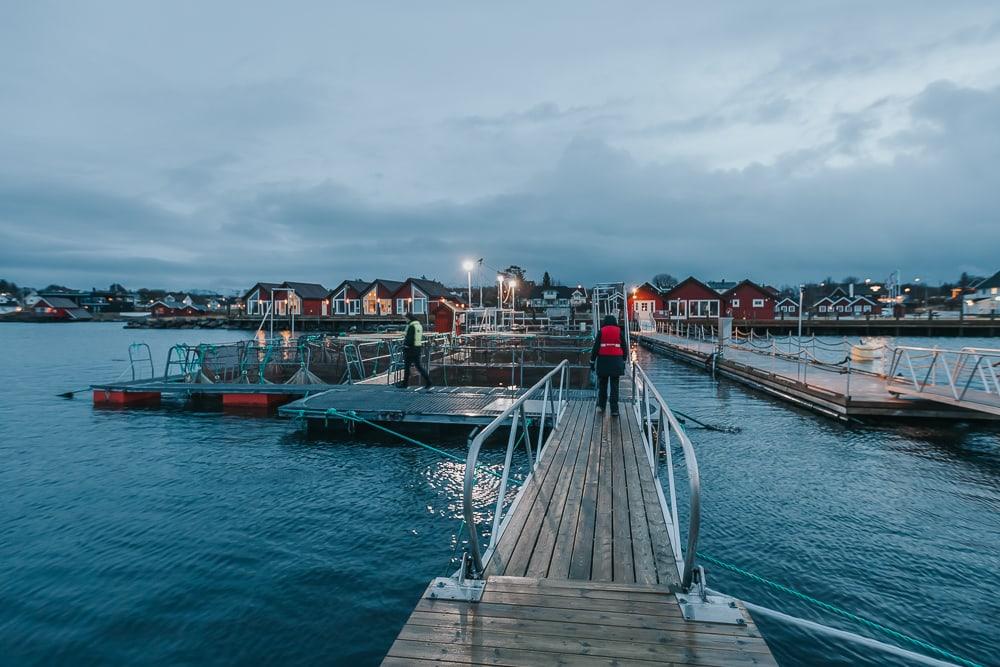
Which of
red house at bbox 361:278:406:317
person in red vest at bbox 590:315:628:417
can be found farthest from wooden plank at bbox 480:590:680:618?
red house at bbox 361:278:406:317

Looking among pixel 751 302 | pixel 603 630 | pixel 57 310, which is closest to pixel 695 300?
pixel 751 302

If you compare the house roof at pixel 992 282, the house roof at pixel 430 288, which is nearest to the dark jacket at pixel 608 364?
the house roof at pixel 430 288

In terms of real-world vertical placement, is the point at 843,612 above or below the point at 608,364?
below

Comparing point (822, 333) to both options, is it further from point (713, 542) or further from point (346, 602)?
point (346, 602)

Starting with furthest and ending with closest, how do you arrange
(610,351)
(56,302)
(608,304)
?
(56,302), (608,304), (610,351)

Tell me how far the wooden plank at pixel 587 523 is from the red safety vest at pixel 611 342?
7.08 feet

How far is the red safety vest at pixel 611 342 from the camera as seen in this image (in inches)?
392

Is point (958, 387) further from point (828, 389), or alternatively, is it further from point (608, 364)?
point (608, 364)

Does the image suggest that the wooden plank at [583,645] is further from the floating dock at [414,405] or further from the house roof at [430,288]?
the house roof at [430,288]

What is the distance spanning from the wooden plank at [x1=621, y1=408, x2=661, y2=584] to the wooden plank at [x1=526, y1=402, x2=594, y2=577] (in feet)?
1.95

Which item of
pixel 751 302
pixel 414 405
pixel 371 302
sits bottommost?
pixel 414 405

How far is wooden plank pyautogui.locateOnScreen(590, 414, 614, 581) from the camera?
4.55 metres

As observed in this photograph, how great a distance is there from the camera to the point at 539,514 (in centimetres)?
579

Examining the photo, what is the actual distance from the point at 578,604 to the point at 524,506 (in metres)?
2.13
